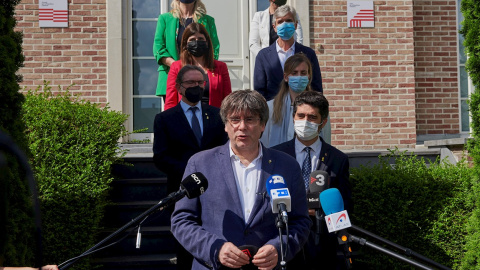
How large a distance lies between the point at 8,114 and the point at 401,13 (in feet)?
24.8

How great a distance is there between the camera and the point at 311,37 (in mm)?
10273

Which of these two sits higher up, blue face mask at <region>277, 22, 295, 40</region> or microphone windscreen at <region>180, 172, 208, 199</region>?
blue face mask at <region>277, 22, 295, 40</region>

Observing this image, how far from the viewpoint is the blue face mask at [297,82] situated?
5.72 m

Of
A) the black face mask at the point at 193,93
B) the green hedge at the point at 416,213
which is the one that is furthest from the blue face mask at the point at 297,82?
the green hedge at the point at 416,213

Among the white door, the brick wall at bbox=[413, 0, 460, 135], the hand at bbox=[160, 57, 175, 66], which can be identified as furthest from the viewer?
the brick wall at bbox=[413, 0, 460, 135]

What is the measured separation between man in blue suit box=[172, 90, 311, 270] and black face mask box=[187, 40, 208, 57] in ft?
8.04

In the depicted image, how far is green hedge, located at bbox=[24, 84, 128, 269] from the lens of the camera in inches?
241

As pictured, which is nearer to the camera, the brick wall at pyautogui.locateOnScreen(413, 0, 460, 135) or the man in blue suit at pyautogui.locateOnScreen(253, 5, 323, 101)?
the man in blue suit at pyautogui.locateOnScreen(253, 5, 323, 101)

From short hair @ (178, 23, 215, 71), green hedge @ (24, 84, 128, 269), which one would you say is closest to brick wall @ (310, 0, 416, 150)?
short hair @ (178, 23, 215, 71)

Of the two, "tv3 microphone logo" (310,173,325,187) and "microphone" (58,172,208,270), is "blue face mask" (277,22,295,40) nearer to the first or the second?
"tv3 microphone logo" (310,173,325,187)

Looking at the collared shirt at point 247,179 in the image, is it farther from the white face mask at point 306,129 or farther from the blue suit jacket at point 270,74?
the blue suit jacket at point 270,74

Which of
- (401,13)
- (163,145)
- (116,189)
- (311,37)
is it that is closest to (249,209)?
(163,145)

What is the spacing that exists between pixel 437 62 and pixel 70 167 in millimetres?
6970

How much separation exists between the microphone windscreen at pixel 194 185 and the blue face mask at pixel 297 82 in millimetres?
2480
